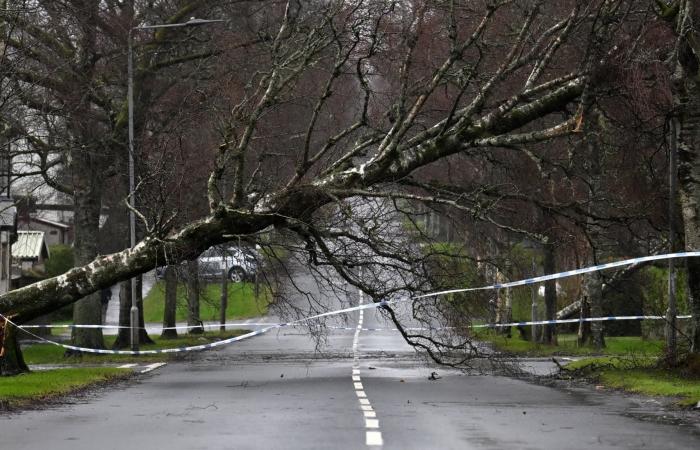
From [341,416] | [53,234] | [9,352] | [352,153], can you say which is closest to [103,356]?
[9,352]

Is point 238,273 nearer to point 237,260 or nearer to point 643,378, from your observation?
point 237,260

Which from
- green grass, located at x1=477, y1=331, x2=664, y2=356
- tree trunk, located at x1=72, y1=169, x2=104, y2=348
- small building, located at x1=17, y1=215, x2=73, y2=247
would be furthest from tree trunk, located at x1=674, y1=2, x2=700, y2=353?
small building, located at x1=17, y1=215, x2=73, y2=247

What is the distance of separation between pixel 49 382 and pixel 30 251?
43223mm

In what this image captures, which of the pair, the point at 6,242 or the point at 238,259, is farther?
the point at 6,242

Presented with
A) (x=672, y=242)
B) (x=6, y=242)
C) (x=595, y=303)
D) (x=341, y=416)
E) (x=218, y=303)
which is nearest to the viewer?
(x=341, y=416)

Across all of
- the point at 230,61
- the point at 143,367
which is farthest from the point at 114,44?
the point at 143,367

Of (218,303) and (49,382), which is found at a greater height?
(218,303)

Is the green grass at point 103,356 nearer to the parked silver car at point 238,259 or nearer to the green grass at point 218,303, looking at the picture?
the parked silver car at point 238,259

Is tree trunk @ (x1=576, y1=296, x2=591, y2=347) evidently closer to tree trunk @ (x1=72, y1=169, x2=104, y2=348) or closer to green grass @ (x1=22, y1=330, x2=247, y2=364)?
green grass @ (x1=22, y1=330, x2=247, y2=364)

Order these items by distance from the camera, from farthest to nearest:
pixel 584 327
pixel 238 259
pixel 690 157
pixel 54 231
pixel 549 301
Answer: pixel 54 231 → pixel 549 301 → pixel 584 327 → pixel 238 259 → pixel 690 157

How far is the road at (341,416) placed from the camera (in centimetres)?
1134

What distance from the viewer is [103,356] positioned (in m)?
32.5

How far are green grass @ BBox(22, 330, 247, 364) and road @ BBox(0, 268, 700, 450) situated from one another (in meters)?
7.61

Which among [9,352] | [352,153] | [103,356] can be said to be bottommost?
[103,356]
